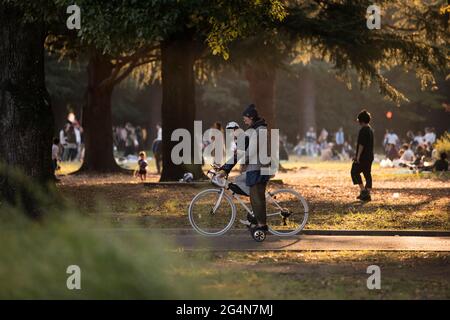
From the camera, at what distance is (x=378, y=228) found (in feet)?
56.2

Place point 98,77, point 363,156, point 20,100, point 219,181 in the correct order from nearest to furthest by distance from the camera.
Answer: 1. point 219,181
2. point 20,100
3. point 363,156
4. point 98,77

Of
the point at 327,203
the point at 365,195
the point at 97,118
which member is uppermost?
the point at 97,118

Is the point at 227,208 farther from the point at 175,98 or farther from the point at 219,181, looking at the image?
the point at 175,98

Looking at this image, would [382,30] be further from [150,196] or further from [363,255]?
[363,255]

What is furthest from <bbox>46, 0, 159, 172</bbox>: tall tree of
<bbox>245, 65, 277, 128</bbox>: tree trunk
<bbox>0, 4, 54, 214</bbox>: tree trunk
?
<bbox>0, 4, 54, 214</bbox>: tree trunk

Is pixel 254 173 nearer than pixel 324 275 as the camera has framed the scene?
No

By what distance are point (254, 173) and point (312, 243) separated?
4.26 feet

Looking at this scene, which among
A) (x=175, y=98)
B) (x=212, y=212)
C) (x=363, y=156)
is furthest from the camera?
(x=175, y=98)

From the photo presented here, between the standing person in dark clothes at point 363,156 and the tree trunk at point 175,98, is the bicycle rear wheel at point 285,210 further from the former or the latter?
the tree trunk at point 175,98

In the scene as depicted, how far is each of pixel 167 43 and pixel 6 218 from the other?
472 inches

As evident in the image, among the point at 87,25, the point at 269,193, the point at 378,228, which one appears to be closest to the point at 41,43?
the point at 87,25

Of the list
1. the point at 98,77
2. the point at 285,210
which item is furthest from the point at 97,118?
the point at 285,210

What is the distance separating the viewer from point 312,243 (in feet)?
49.4
